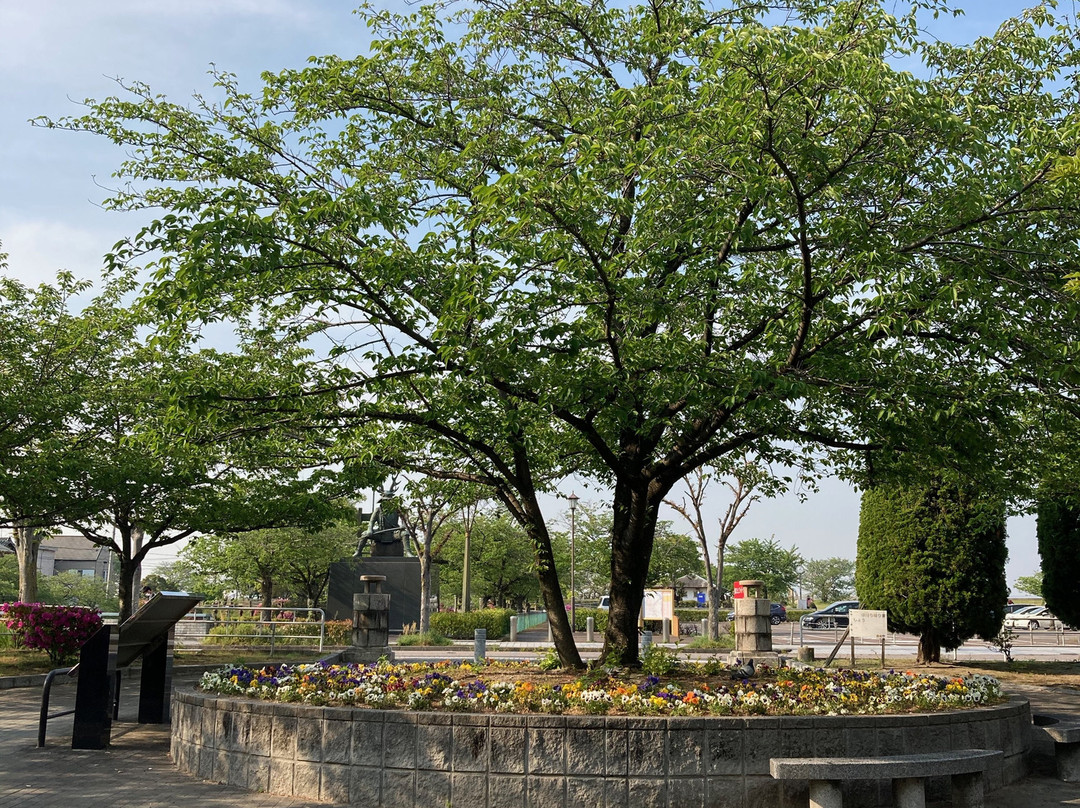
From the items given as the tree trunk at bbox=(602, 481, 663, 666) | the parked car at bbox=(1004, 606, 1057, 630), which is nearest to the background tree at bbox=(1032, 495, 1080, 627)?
the tree trunk at bbox=(602, 481, 663, 666)

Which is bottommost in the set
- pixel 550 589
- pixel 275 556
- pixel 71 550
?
pixel 550 589

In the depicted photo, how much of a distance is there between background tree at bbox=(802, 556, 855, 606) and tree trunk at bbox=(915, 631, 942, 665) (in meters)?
110

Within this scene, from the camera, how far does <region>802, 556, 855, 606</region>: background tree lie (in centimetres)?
12762

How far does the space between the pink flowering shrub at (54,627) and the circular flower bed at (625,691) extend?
982 cm

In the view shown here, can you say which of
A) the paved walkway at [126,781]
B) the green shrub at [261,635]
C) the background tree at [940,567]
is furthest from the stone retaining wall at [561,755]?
the green shrub at [261,635]

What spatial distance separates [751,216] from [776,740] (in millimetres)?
4724

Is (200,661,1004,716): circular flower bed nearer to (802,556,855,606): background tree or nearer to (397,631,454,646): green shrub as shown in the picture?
(397,631,454,646): green shrub

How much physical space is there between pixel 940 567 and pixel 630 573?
1135 cm

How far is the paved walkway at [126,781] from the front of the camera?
7434mm

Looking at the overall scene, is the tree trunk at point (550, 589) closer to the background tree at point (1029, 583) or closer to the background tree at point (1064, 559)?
the background tree at point (1064, 559)

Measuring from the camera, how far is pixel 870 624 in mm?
17547

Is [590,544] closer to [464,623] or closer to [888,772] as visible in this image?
[464,623]

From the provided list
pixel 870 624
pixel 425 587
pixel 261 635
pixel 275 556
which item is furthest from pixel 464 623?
pixel 870 624

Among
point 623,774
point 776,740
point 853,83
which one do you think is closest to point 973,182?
point 853,83
